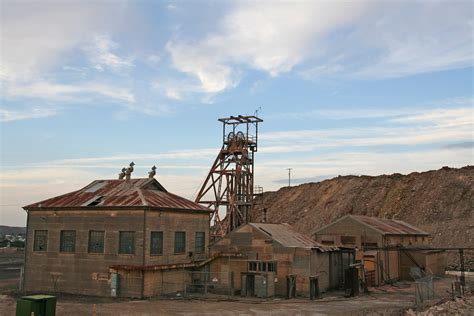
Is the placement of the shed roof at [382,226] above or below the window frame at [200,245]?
above

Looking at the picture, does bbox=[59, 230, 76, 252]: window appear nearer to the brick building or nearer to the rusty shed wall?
the brick building

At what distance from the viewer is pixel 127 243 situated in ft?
102

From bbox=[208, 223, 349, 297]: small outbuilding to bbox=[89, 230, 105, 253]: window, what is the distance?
25.6 feet

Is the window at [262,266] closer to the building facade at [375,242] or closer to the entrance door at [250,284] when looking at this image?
the entrance door at [250,284]

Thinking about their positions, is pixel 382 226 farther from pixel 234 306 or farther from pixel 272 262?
pixel 234 306

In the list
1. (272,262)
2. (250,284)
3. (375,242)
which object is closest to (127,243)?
(250,284)

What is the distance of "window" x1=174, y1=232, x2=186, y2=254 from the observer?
3375cm

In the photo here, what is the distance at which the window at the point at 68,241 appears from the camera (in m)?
32.8

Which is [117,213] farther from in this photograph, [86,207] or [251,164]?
[251,164]

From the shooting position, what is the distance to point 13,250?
278ft

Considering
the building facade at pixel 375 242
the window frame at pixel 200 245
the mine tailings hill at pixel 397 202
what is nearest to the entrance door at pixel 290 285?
the window frame at pixel 200 245

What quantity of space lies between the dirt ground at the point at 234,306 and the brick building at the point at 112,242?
178cm

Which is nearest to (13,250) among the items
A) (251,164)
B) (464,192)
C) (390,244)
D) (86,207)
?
(251,164)

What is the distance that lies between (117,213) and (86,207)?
2556 millimetres
